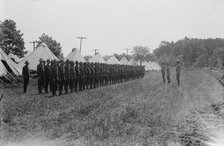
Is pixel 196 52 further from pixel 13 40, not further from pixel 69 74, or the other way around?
pixel 69 74

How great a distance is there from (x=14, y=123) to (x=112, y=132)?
8.58ft

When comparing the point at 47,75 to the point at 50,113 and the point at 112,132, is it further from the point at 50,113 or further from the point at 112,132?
the point at 112,132

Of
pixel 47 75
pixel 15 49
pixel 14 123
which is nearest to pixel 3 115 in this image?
pixel 14 123

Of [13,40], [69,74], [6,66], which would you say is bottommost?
[69,74]

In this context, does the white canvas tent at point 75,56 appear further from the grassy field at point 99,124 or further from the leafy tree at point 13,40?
the grassy field at point 99,124

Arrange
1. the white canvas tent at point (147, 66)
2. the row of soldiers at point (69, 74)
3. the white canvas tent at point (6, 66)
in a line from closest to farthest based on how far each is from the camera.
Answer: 1. the row of soldiers at point (69, 74)
2. the white canvas tent at point (6, 66)
3. the white canvas tent at point (147, 66)

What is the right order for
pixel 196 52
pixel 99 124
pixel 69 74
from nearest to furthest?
pixel 99 124, pixel 69 74, pixel 196 52

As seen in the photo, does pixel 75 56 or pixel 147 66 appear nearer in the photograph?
pixel 75 56

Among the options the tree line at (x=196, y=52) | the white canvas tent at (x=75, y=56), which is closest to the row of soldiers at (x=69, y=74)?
the white canvas tent at (x=75, y=56)

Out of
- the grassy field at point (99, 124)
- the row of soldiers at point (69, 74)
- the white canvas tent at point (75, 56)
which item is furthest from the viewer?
the white canvas tent at point (75, 56)

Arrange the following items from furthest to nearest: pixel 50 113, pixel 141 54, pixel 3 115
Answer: pixel 141 54, pixel 50 113, pixel 3 115


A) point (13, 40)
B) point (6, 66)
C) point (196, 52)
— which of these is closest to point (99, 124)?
point (6, 66)

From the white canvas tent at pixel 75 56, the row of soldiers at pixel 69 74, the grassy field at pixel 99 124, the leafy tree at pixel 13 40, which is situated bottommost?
the grassy field at pixel 99 124

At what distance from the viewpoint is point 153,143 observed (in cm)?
680
